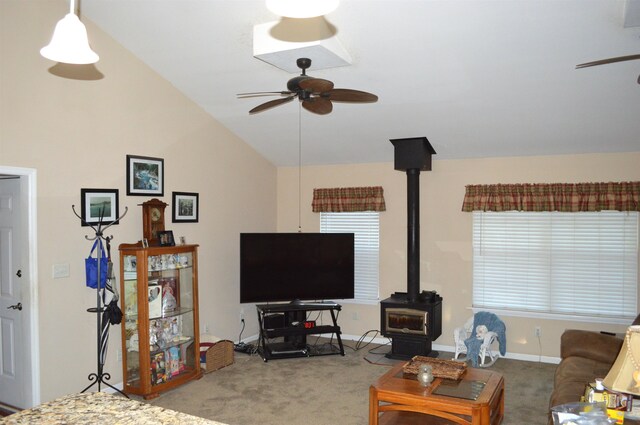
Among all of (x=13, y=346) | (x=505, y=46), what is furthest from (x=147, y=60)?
(x=505, y=46)

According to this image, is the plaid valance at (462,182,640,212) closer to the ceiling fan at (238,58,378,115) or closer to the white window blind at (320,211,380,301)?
the white window blind at (320,211,380,301)

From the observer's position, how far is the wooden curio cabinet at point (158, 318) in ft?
15.4

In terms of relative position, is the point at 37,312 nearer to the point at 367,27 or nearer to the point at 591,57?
the point at 367,27

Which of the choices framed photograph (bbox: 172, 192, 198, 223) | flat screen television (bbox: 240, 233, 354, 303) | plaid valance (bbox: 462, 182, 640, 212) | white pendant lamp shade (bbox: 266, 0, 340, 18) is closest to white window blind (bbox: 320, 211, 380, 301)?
flat screen television (bbox: 240, 233, 354, 303)

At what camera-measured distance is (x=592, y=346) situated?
443 cm

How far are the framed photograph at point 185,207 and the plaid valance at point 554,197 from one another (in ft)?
10.6

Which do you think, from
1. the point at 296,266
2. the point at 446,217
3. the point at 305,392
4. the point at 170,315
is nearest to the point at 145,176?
the point at 170,315

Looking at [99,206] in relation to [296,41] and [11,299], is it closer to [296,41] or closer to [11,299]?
[11,299]

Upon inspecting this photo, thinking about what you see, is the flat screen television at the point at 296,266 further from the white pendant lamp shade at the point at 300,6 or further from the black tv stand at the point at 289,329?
the white pendant lamp shade at the point at 300,6

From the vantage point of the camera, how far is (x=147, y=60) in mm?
5086

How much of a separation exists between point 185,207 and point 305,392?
239 cm

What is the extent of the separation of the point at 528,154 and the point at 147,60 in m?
4.35

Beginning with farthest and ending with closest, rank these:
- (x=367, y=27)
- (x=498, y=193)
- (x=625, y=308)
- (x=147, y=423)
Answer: (x=498, y=193)
(x=625, y=308)
(x=367, y=27)
(x=147, y=423)

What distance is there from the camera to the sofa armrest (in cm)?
428
